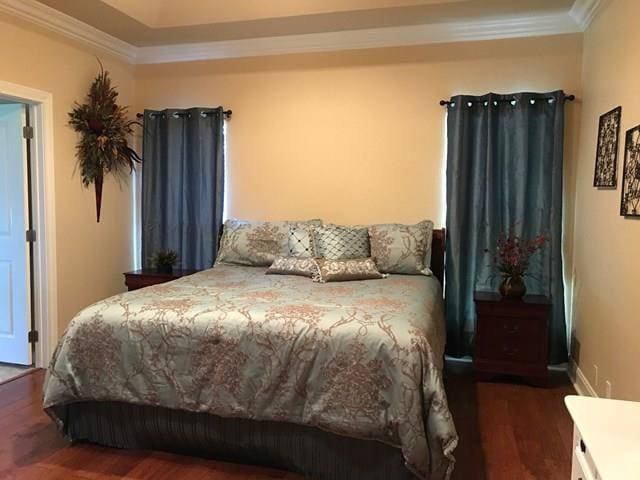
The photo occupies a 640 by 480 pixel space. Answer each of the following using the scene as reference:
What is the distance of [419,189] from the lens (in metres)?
4.11

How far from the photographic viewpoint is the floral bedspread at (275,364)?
207 centimetres

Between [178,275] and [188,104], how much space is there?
5.21 ft

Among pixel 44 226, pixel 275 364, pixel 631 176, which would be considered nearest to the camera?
pixel 275 364

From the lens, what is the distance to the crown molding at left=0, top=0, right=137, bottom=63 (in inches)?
134

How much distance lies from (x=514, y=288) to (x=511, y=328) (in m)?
0.28

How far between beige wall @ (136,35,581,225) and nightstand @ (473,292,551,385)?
923 millimetres

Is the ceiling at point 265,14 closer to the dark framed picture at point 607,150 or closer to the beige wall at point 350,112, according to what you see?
the beige wall at point 350,112

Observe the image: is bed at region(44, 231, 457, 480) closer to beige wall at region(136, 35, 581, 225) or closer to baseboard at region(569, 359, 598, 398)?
baseboard at region(569, 359, 598, 398)

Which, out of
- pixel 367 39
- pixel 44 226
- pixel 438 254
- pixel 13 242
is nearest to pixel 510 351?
pixel 438 254

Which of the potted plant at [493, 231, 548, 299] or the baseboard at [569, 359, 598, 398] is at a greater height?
the potted plant at [493, 231, 548, 299]

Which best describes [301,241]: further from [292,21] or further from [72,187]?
[72,187]

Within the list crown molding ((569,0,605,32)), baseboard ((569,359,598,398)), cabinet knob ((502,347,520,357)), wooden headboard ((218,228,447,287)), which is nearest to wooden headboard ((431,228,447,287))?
wooden headboard ((218,228,447,287))

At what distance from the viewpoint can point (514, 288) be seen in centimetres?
358

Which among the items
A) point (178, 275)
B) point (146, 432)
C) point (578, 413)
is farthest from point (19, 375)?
point (578, 413)
